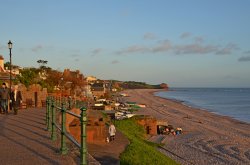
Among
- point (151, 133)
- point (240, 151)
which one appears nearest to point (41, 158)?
point (240, 151)

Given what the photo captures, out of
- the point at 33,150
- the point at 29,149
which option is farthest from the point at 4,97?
the point at 33,150

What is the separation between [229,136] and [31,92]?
17.0 m

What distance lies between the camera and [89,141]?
16.6 m

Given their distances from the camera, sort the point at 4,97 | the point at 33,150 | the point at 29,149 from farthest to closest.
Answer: the point at 4,97
the point at 29,149
the point at 33,150

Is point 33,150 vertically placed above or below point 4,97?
below

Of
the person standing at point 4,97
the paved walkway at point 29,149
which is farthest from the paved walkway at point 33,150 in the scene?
the person standing at point 4,97

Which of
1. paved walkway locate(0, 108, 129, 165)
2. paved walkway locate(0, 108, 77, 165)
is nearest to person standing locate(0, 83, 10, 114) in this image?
paved walkway locate(0, 108, 129, 165)

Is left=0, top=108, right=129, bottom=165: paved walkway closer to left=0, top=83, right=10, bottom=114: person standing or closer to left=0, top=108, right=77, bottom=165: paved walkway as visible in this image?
left=0, top=108, right=77, bottom=165: paved walkway

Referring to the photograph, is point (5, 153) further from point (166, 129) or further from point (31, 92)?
point (166, 129)

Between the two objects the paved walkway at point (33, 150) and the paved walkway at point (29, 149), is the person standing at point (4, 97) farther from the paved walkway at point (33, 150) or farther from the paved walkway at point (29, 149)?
the paved walkway at point (29, 149)

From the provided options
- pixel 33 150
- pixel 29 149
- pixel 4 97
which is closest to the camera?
pixel 33 150

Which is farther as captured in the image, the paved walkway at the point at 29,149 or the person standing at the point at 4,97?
the person standing at the point at 4,97

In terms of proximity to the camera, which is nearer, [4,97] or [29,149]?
[29,149]

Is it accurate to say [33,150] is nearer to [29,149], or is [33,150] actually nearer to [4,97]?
[29,149]
